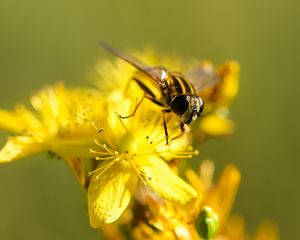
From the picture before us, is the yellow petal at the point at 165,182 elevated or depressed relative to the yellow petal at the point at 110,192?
elevated

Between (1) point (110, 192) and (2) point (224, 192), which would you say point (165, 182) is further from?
(2) point (224, 192)

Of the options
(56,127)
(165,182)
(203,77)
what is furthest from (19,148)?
(203,77)

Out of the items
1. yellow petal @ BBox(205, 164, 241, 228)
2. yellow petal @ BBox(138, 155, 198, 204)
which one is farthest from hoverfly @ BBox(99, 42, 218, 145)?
yellow petal @ BBox(205, 164, 241, 228)

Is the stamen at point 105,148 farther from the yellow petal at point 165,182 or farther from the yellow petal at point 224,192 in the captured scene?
the yellow petal at point 224,192

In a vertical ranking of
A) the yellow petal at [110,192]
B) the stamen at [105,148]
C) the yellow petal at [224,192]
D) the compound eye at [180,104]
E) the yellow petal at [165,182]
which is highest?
the compound eye at [180,104]

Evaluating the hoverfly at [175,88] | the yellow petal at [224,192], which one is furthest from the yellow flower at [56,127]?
the yellow petal at [224,192]

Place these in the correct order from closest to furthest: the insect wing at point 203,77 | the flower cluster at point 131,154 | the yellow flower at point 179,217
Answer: the flower cluster at point 131,154
the yellow flower at point 179,217
the insect wing at point 203,77
